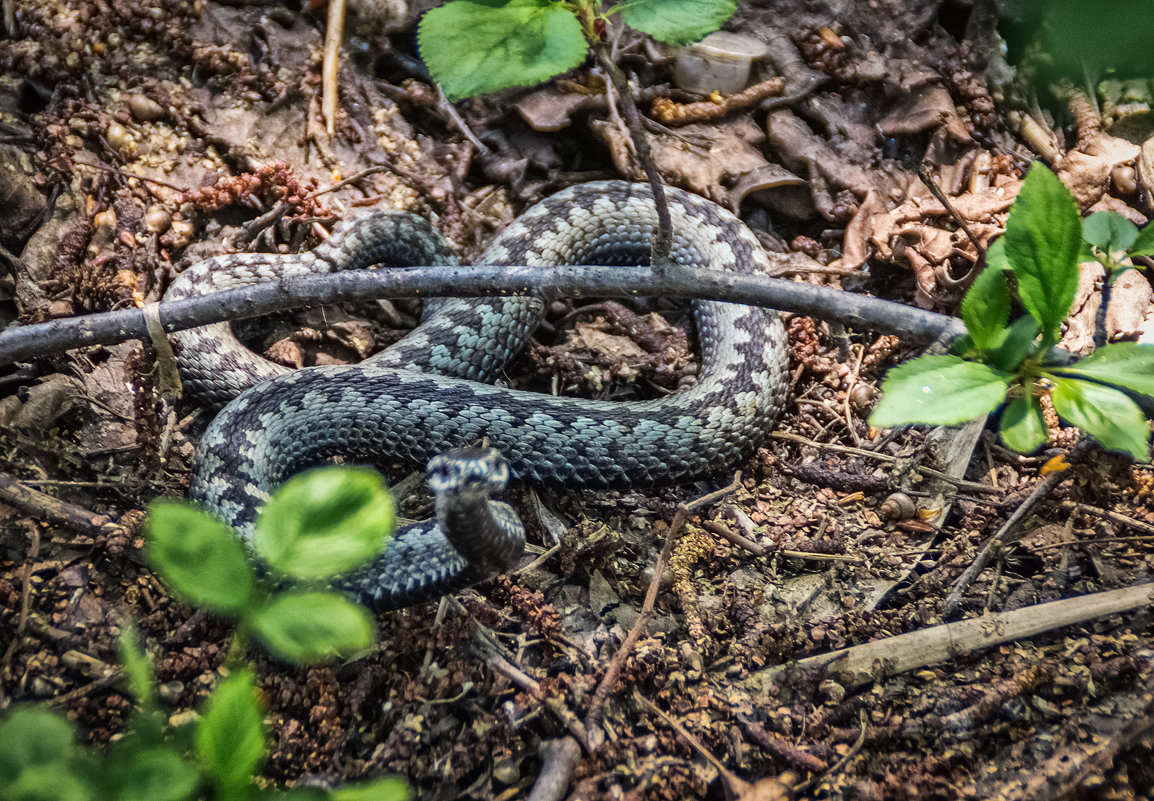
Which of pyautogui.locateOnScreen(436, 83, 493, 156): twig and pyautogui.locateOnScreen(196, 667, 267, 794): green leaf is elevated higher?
pyautogui.locateOnScreen(196, 667, 267, 794): green leaf

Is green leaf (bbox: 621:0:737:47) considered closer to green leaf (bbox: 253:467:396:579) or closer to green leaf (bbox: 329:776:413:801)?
green leaf (bbox: 253:467:396:579)

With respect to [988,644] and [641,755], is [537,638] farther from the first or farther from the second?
[988,644]

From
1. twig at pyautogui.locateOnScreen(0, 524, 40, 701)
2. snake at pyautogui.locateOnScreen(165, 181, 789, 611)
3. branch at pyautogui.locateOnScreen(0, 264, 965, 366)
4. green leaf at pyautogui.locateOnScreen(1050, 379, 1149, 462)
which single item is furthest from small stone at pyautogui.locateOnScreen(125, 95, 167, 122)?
green leaf at pyautogui.locateOnScreen(1050, 379, 1149, 462)

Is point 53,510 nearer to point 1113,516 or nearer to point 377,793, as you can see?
point 377,793

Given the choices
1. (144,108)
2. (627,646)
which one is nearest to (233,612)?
(627,646)

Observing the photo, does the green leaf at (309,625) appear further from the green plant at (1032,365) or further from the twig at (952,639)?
the twig at (952,639)

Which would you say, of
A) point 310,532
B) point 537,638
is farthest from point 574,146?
point 310,532
